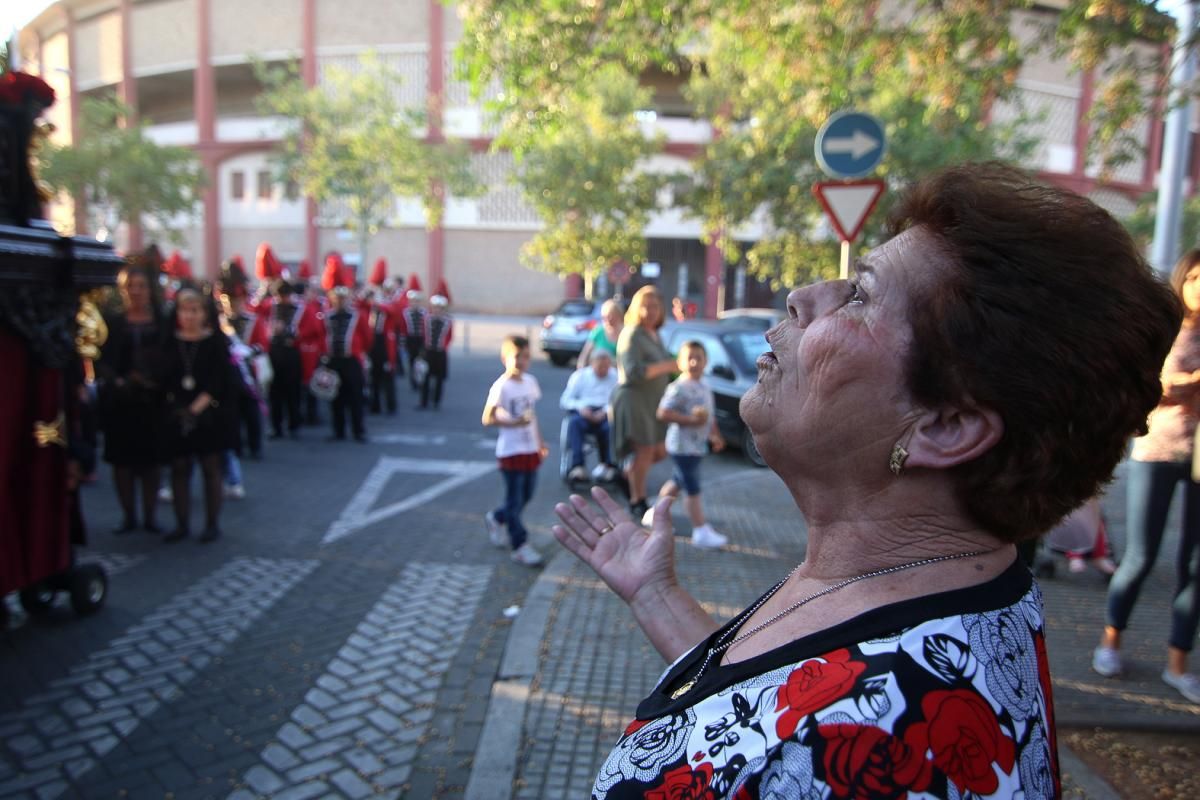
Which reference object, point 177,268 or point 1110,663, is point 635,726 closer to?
point 1110,663

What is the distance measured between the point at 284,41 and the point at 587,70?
38.2 meters

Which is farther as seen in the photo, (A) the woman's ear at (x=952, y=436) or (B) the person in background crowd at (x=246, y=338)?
(B) the person in background crowd at (x=246, y=338)

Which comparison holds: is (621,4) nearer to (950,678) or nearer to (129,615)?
(129,615)

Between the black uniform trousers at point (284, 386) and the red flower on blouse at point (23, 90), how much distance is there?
6.61 meters

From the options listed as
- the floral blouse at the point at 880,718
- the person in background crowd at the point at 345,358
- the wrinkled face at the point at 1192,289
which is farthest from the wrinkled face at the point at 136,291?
the wrinkled face at the point at 1192,289

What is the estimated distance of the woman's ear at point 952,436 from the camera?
3.90ft

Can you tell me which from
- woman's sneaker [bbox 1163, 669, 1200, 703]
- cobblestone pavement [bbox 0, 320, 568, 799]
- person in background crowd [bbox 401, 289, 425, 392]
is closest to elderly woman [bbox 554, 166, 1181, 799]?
cobblestone pavement [bbox 0, 320, 568, 799]

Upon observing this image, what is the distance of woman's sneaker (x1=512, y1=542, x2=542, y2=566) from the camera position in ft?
20.1

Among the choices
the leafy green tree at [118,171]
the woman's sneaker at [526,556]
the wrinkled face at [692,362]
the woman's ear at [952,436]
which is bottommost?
the woman's sneaker at [526,556]

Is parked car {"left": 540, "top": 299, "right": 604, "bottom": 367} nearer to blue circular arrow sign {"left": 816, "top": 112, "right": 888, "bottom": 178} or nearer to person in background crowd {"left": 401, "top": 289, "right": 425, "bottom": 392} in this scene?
person in background crowd {"left": 401, "top": 289, "right": 425, "bottom": 392}

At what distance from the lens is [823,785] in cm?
98

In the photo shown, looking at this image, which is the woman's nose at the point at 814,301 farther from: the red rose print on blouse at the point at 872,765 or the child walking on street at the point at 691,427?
the child walking on street at the point at 691,427

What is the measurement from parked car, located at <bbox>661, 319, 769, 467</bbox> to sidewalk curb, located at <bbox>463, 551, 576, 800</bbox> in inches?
200

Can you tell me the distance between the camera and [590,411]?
8719mm
